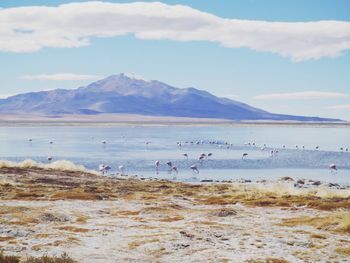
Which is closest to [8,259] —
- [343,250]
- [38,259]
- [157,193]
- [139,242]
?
[38,259]

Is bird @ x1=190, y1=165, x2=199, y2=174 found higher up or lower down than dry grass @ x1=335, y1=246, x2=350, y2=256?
lower down

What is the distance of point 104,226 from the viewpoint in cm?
1895

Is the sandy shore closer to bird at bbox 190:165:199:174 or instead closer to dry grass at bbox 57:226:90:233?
dry grass at bbox 57:226:90:233

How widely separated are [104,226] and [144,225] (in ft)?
4.97

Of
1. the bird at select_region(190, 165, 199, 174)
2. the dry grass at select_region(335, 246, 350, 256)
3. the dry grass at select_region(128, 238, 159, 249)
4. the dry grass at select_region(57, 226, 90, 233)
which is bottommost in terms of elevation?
the bird at select_region(190, 165, 199, 174)

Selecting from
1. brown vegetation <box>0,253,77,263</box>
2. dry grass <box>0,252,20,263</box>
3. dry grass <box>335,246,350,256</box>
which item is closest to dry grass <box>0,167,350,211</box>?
dry grass <box>335,246,350,256</box>

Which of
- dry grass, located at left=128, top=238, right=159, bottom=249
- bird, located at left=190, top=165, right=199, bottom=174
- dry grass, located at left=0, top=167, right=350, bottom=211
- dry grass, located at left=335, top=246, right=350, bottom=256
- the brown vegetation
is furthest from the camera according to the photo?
bird, located at left=190, top=165, right=199, bottom=174

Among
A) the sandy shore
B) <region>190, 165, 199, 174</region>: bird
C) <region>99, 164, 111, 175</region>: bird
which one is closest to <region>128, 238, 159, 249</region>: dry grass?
the sandy shore

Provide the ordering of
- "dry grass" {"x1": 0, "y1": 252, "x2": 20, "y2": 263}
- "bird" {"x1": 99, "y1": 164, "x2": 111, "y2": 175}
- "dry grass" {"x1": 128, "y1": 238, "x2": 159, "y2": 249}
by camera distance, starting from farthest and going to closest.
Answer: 1. "bird" {"x1": 99, "y1": 164, "x2": 111, "y2": 175}
2. "dry grass" {"x1": 128, "y1": 238, "x2": 159, "y2": 249}
3. "dry grass" {"x1": 0, "y1": 252, "x2": 20, "y2": 263}

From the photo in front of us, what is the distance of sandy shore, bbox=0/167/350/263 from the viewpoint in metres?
14.9

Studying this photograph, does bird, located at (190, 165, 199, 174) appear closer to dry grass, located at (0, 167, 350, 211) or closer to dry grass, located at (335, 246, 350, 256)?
dry grass, located at (0, 167, 350, 211)

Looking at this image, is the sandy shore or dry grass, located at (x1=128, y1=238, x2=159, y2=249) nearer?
the sandy shore

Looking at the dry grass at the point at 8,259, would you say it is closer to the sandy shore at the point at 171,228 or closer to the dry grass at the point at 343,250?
the sandy shore at the point at 171,228

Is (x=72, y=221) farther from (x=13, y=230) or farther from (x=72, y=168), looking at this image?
(x=72, y=168)
